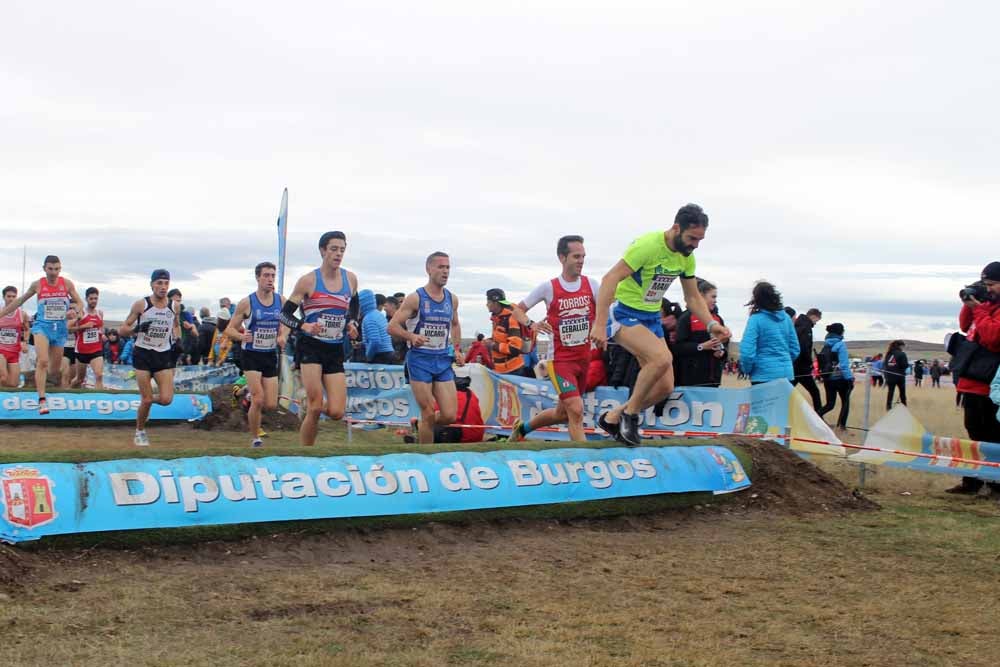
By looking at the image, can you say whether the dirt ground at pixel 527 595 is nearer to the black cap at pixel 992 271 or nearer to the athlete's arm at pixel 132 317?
the black cap at pixel 992 271

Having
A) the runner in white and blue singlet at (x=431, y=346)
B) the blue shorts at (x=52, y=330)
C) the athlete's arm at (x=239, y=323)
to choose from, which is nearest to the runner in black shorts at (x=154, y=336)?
the athlete's arm at (x=239, y=323)

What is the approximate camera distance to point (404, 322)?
30.0 ft

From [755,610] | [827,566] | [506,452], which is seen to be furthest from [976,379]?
[755,610]

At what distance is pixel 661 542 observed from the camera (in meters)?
6.86

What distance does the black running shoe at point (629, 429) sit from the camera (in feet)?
26.7

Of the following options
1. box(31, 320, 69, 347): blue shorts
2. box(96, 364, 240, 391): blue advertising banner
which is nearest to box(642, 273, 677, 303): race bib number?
box(31, 320, 69, 347): blue shorts

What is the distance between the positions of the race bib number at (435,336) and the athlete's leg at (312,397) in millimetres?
1064

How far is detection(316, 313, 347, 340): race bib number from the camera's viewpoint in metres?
9.22

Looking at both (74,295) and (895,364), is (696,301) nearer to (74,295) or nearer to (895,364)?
(74,295)

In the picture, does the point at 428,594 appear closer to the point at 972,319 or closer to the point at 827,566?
the point at 827,566

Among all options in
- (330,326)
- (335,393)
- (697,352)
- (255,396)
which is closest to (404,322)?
(330,326)

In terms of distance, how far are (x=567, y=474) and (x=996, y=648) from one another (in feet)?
11.6

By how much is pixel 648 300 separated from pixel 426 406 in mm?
2452

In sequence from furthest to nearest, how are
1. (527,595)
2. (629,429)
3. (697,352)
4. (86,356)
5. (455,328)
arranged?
(86,356) < (697,352) < (455,328) < (629,429) < (527,595)
